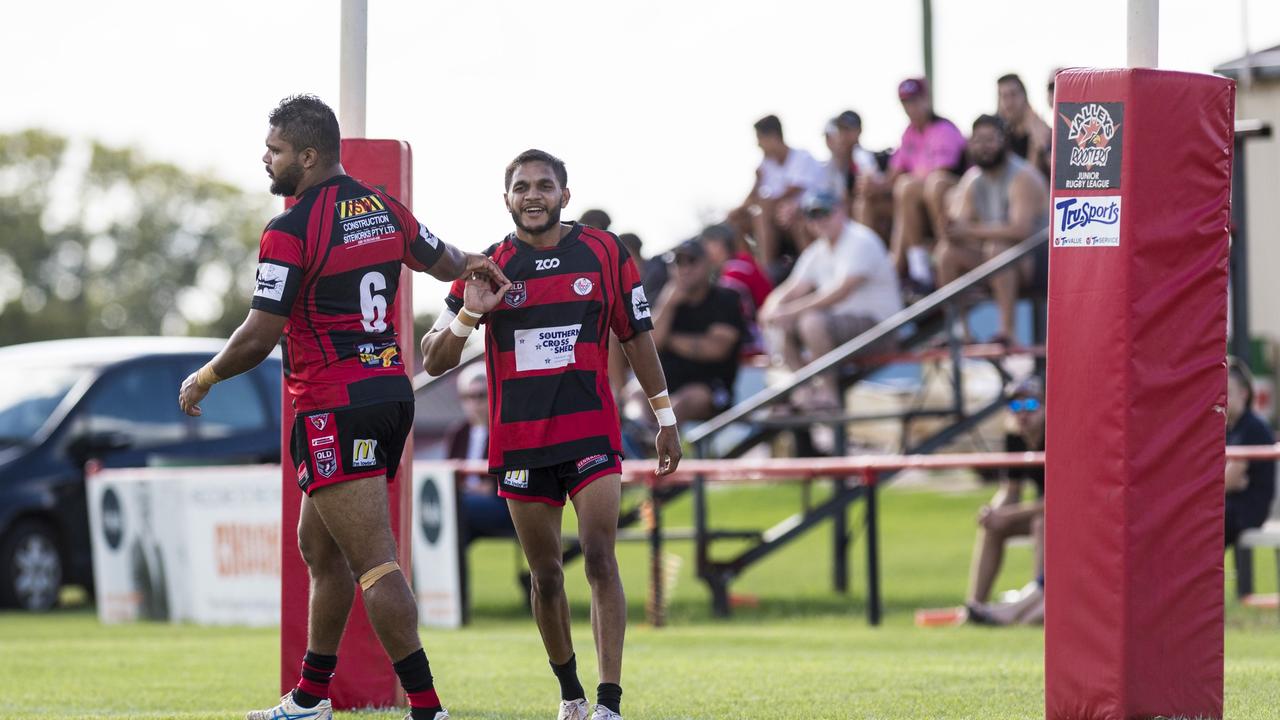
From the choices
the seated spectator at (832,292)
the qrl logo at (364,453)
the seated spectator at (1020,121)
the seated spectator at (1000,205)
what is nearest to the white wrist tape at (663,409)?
the qrl logo at (364,453)

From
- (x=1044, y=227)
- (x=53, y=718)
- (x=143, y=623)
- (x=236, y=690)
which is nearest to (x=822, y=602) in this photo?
(x=1044, y=227)

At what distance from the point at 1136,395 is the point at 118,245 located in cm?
8271

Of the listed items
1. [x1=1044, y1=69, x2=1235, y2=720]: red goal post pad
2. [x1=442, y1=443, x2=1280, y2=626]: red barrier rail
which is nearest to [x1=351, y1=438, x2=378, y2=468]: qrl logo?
[x1=1044, y1=69, x2=1235, y2=720]: red goal post pad


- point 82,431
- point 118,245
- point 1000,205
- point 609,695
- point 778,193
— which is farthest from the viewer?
point 118,245

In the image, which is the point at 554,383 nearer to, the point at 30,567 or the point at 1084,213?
the point at 1084,213

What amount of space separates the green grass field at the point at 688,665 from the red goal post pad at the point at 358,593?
0.27 m

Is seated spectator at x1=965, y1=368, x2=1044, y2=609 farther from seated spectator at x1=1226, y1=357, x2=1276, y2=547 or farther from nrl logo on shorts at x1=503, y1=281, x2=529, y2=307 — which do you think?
nrl logo on shorts at x1=503, y1=281, x2=529, y2=307

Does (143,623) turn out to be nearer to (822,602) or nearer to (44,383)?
(44,383)

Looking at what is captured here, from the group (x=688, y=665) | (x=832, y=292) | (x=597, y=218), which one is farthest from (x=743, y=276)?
(x=688, y=665)

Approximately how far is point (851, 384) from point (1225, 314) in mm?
→ 9187

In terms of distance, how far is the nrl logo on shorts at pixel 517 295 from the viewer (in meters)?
6.86

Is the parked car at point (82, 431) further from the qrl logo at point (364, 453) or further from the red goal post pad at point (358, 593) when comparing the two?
the qrl logo at point (364, 453)

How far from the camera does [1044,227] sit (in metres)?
14.6

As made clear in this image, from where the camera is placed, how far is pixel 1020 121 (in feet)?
49.7
